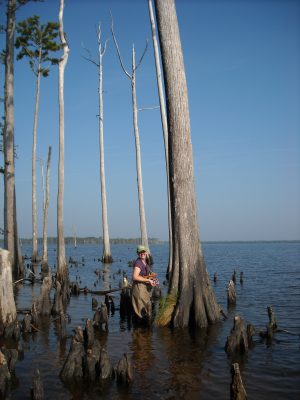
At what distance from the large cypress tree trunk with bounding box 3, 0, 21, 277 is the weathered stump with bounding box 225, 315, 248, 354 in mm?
12181

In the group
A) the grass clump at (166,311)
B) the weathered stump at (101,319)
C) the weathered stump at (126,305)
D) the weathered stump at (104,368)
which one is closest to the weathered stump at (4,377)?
the weathered stump at (104,368)

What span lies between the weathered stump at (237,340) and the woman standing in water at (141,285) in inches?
90.5

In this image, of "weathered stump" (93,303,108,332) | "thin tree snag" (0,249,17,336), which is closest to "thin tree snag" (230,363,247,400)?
"weathered stump" (93,303,108,332)

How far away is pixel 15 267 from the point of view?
17562 mm

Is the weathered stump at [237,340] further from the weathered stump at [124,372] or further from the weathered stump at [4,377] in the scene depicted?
the weathered stump at [4,377]

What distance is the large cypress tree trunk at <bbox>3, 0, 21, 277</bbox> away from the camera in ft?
54.2

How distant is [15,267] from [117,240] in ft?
541

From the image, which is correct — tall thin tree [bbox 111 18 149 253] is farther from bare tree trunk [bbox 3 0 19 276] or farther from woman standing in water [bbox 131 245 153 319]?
woman standing in water [bbox 131 245 153 319]

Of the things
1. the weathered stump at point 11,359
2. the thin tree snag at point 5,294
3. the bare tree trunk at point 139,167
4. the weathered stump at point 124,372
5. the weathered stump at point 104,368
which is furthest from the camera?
the bare tree trunk at point 139,167

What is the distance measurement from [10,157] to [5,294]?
10.6 metres

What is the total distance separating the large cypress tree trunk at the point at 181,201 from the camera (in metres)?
8.00

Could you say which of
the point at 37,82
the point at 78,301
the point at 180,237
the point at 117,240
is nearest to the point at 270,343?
the point at 180,237

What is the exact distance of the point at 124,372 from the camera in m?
5.21

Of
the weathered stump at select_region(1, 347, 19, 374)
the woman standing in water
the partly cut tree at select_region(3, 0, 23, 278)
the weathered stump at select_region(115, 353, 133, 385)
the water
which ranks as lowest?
the water
